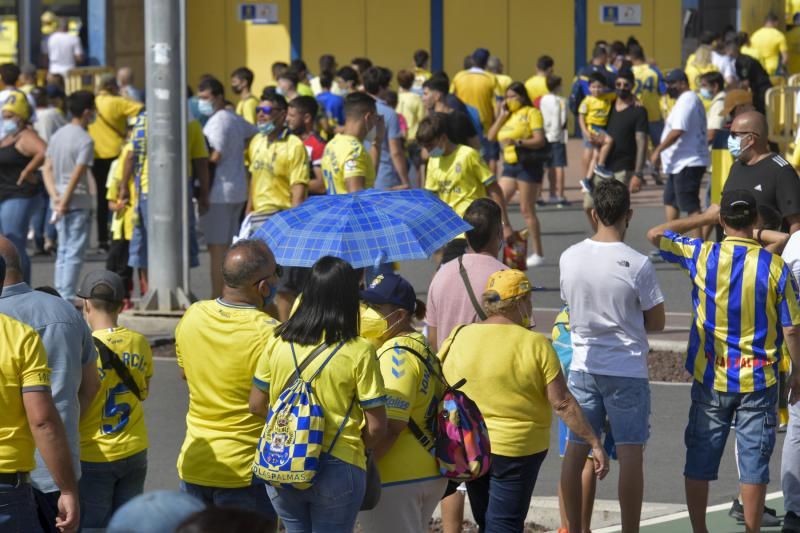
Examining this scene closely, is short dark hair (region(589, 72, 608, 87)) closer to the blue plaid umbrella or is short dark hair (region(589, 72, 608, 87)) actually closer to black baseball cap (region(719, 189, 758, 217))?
the blue plaid umbrella

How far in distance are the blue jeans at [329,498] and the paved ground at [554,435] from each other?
197cm

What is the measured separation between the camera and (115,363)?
6.42m

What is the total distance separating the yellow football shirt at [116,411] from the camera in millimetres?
6371

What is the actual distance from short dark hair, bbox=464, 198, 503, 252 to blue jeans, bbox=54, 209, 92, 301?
6346mm

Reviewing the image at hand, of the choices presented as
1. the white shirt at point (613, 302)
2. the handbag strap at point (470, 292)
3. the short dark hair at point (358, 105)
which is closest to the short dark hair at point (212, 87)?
the short dark hair at point (358, 105)

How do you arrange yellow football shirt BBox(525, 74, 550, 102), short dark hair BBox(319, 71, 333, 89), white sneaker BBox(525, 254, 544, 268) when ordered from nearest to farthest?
white sneaker BBox(525, 254, 544, 268) < short dark hair BBox(319, 71, 333, 89) < yellow football shirt BBox(525, 74, 550, 102)

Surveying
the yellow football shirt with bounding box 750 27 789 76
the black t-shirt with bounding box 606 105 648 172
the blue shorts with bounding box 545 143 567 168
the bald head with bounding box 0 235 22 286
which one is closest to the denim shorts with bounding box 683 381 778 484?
the bald head with bounding box 0 235 22 286

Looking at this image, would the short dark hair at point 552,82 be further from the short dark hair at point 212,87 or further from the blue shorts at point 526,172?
the short dark hair at point 212,87

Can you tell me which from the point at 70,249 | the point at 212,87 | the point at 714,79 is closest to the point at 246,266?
the point at 70,249

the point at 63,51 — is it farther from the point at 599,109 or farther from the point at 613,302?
the point at 613,302

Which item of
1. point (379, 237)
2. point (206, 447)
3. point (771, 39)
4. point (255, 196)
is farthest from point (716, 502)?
point (771, 39)

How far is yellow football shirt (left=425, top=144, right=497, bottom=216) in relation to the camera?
1118cm

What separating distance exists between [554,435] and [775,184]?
2169mm

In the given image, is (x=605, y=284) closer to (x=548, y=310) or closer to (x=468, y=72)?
(x=548, y=310)
